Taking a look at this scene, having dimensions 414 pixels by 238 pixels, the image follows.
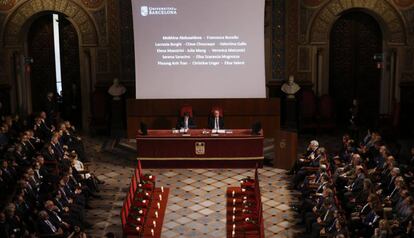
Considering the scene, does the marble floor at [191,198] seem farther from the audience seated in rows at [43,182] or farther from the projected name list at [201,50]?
the projected name list at [201,50]

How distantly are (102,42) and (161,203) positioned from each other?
7.58 meters

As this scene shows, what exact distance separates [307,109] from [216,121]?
359 cm

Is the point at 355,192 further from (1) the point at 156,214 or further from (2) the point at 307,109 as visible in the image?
(2) the point at 307,109

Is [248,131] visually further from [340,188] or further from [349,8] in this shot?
[349,8]

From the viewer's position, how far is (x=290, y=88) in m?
21.8

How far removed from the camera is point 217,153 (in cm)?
1873

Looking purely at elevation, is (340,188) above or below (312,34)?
below

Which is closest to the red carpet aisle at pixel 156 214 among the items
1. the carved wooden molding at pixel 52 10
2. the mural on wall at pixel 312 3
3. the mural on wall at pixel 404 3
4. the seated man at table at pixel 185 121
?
the seated man at table at pixel 185 121

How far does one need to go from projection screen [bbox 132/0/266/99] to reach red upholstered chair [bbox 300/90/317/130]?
1.86 m

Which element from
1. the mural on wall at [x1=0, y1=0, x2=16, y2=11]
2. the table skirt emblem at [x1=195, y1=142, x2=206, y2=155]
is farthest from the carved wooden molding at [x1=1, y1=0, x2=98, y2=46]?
the table skirt emblem at [x1=195, y1=142, x2=206, y2=155]

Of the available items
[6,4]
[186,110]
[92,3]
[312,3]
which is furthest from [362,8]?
[6,4]

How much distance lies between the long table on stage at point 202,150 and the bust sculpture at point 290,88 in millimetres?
3487

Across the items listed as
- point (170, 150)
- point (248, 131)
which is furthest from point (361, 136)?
point (170, 150)

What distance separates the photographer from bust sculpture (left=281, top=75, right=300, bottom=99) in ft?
71.5
